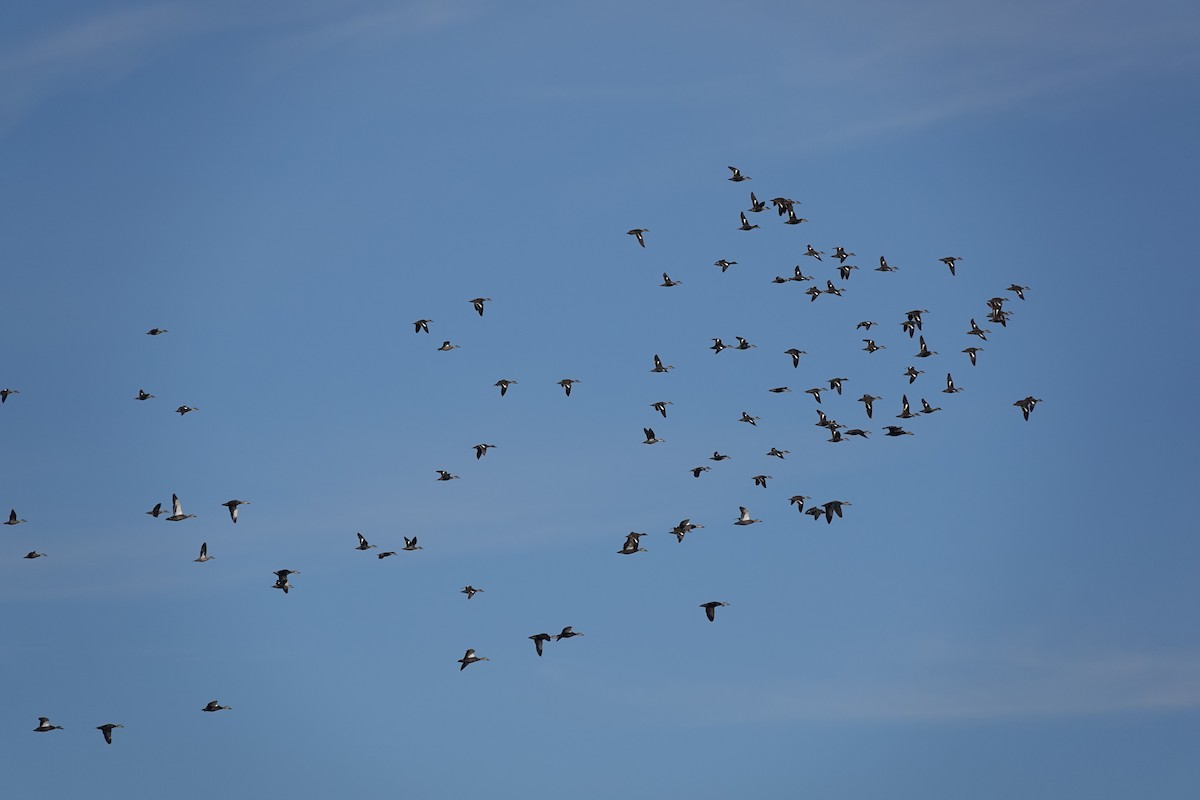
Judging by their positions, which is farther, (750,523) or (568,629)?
(750,523)

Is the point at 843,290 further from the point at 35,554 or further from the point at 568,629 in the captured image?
the point at 35,554

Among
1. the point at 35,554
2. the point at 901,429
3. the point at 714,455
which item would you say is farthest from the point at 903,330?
the point at 35,554

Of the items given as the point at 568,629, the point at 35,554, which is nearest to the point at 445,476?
the point at 568,629

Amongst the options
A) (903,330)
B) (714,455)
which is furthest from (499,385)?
(903,330)

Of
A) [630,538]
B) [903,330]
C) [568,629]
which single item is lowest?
[568,629]

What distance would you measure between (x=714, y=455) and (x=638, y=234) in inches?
563

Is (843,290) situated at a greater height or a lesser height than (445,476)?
greater

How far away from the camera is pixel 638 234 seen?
123438mm

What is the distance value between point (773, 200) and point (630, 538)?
73.3 ft

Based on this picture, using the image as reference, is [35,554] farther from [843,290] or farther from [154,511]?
[843,290]

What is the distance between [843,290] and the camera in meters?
129

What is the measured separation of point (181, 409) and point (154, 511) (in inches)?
299

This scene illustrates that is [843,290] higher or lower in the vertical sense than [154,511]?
higher

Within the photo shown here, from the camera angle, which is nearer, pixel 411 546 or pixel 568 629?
pixel 568 629
